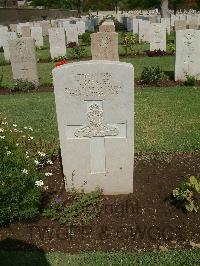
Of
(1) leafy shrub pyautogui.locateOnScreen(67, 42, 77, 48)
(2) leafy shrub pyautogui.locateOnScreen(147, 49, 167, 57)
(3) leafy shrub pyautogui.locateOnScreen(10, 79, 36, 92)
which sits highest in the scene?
(1) leafy shrub pyautogui.locateOnScreen(67, 42, 77, 48)

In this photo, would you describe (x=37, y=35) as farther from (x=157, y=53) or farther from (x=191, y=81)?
(x=191, y=81)

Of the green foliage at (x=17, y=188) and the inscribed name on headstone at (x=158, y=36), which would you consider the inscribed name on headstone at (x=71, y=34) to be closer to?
the inscribed name on headstone at (x=158, y=36)

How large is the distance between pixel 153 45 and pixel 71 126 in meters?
14.8

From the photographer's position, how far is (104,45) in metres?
13.0

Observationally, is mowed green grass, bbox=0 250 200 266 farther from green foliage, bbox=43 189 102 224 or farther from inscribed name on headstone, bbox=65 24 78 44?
inscribed name on headstone, bbox=65 24 78 44

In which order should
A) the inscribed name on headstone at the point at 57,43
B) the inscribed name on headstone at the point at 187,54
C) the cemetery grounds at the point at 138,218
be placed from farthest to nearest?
the inscribed name on headstone at the point at 57,43 → the inscribed name on headstone at the point at 187,54 → the cemetery grounds at the point at 138,218

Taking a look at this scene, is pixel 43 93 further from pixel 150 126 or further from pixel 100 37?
pixel 150 126

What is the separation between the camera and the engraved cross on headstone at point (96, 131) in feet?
16.1

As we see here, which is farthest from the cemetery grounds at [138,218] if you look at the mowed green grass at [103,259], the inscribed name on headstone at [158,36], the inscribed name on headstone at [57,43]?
the inscribed name on headstone at [57,43]

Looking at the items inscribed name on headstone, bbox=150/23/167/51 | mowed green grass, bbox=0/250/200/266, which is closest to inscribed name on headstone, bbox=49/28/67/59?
inscribed name on headstone, bbox=150/23/167/51

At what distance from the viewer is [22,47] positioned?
41.9ft

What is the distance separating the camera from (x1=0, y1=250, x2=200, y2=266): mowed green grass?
13.3 ft

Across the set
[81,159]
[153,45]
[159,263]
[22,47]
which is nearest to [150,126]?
[81,159]

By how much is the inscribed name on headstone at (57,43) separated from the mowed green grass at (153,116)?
7476 mm
